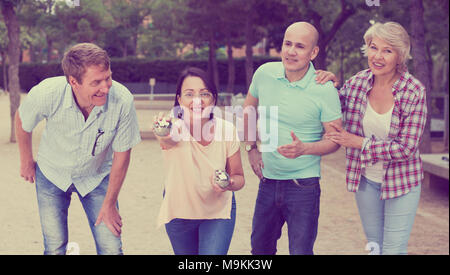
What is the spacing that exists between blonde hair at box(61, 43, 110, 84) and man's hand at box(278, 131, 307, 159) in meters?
1.01

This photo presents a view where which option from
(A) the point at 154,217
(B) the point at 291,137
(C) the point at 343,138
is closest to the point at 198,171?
(B) the point at 291,137

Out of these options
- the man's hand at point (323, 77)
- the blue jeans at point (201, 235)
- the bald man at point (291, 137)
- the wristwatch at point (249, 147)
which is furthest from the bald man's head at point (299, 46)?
the blue jeans at point (201, 235)

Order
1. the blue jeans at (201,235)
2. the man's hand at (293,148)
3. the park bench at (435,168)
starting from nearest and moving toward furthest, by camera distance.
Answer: the man's hand at (293,148), the blue jeans at (201,235), the park bench at (435,168)

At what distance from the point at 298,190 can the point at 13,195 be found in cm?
812

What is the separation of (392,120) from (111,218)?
1707 millimetres

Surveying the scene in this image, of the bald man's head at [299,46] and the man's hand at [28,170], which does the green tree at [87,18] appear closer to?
the man's hand at [28,170]

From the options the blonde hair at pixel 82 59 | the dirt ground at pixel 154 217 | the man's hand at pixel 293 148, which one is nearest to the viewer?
the blonde hair at pixel 82 59

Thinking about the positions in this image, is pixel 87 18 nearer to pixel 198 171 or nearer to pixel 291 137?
pixel 198 171

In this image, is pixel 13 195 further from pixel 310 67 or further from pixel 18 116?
pixel 310 67

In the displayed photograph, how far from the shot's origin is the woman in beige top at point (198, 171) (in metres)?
3.29

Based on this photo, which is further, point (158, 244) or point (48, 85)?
point (158, 244)

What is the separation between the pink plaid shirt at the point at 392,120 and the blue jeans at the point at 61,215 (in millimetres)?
1465
